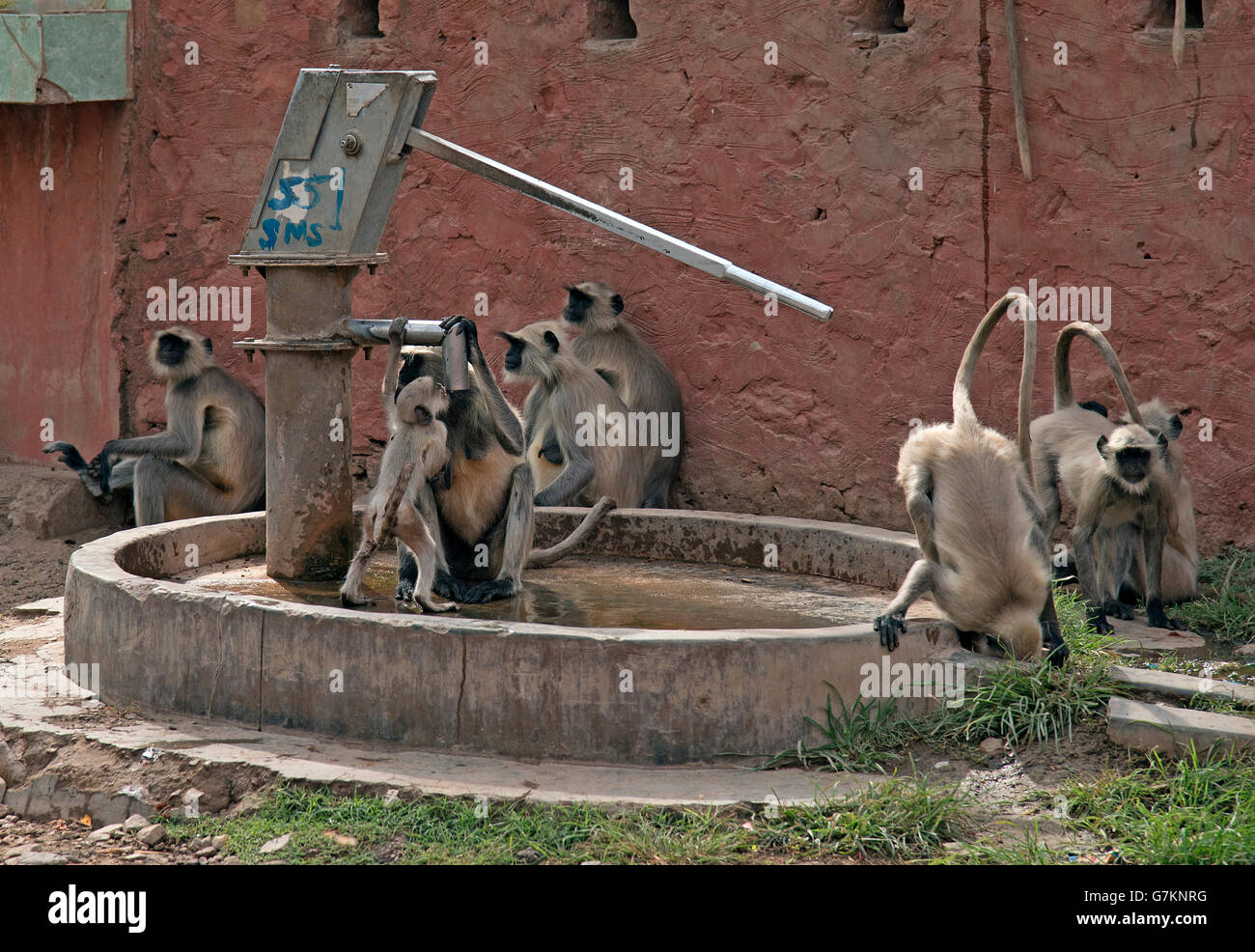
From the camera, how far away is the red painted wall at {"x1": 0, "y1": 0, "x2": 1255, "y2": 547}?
6.55 meters

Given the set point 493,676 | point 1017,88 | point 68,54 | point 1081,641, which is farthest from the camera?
point 68,54

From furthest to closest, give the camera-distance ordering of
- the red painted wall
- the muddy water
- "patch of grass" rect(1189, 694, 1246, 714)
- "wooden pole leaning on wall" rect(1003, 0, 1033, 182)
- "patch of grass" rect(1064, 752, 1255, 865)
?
"wooden pole leaning on wall" rect(1003, 0, 1033, 182)
the red painted wall
the muddy water
"patch of grass" rect(1189, 694, 1246, 714)
"patch of grass" rect(1064, 752, 1255, 865)

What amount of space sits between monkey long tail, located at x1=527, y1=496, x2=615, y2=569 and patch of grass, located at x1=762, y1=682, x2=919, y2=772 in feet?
5.76

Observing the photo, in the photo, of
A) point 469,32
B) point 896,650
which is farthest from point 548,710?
point 469,32

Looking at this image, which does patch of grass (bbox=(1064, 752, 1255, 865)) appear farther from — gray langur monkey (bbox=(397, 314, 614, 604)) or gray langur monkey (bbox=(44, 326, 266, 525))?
gray langur monkey (bbox=(44, 326, 266, 525))

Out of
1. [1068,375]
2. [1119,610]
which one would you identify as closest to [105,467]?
[1068,375]

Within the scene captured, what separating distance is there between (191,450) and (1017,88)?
4803mm

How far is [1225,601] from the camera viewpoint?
6.11m

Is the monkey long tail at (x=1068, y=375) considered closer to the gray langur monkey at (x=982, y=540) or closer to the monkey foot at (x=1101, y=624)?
the gray langur monkey at (x=982, y=540)

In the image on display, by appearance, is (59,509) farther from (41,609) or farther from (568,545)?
(568,545)

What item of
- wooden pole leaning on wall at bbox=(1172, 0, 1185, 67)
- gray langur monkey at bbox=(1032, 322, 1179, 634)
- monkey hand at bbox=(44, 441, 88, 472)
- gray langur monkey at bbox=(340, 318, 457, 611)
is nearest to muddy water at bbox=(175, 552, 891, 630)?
gray langur monkey at bbox=(340, 318, 457, 611)

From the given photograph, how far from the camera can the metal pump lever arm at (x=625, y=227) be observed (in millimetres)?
4191

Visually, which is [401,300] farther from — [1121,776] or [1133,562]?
[1121,776]

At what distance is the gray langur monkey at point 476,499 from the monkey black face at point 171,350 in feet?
11.5
